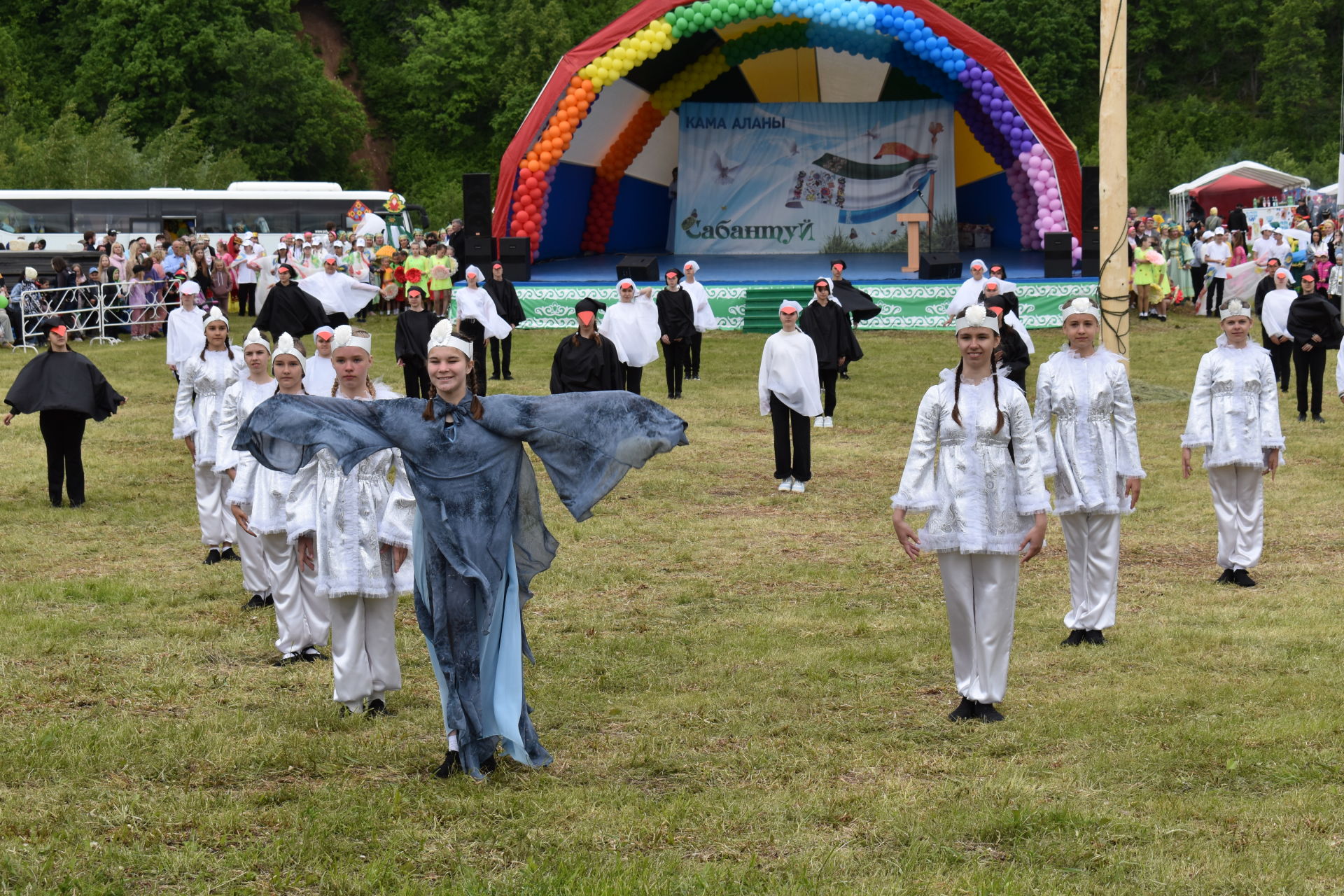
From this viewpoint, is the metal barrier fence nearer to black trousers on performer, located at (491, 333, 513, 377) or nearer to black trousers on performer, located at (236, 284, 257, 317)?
black trousers on performer, located at (236, 284, 257, 317)

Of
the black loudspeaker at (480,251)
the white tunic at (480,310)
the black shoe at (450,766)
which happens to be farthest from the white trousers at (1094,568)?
the black loudspeaker at (480,251)

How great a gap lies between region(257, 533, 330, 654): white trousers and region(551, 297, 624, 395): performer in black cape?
565 centimetres

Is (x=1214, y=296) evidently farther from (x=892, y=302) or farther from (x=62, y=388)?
(x=62, y=388)

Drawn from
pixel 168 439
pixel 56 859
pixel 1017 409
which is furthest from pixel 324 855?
pixel 168 439

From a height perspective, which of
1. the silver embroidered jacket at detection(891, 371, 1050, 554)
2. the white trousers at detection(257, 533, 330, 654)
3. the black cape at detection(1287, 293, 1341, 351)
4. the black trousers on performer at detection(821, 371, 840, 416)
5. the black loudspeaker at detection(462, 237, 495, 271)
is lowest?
the white trousers at detection(257, 533, 330, 654)

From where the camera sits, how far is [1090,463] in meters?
8.68

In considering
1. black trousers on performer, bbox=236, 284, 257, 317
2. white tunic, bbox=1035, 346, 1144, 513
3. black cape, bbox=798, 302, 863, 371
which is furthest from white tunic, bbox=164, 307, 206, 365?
black trousers on performer, bbox=236, 284, 257, 317

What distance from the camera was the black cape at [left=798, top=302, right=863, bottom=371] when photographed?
16797 millimetres

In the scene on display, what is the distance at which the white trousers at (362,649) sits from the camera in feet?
23.9

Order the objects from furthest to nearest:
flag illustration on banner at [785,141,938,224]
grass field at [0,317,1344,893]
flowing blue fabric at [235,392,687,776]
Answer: flag illustration on banner at [785,141,938,224] → flowing blue fabric at [235,392,687,776] → grass field at [0,317,1344,893]

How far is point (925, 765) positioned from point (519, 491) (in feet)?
6.92

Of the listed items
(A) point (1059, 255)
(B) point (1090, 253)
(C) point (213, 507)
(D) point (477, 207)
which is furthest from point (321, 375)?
(B) point (1090, 253)

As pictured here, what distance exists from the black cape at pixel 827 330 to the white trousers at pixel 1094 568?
8.08 m

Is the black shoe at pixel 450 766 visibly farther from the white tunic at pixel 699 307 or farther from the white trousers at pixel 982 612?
the white tunic at pixel 699 307
